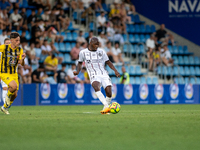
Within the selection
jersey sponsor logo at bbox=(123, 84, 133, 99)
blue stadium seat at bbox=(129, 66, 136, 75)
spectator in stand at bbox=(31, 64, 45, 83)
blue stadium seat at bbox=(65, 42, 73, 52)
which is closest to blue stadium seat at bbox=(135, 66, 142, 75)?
blue stadium seat at bbox=(129, 66, 136, 75)

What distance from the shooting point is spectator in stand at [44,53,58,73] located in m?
20.2

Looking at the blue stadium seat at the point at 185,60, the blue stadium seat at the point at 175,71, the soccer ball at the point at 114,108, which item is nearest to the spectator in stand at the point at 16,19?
the blue stadium seat at the point at 175,71

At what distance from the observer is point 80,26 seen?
2478 centimetres

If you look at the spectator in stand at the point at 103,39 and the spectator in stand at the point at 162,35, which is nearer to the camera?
the spectator in stand at the point at 103,39

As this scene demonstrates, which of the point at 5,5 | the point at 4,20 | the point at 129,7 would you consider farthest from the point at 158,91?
the point at 5,5

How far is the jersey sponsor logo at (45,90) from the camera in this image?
19312 mm

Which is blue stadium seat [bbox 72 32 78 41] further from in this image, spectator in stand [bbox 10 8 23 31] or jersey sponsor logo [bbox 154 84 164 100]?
jersey sponsor logo [bbox 154 84 164 100]

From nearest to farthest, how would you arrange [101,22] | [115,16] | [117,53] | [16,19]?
1. [16,19]
2. [117,53]
3. [101,22]
4. [115,16]

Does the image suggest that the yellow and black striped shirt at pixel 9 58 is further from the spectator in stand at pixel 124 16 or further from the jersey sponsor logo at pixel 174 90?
the spectator in stand at pixel 124 16

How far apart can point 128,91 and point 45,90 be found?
4152mm

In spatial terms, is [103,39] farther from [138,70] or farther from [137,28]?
[137,28]

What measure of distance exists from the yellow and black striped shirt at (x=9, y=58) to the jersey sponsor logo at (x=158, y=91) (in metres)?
11.3

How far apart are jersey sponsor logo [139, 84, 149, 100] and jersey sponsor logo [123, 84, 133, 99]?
1.72 ft

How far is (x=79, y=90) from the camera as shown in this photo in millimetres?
19906
